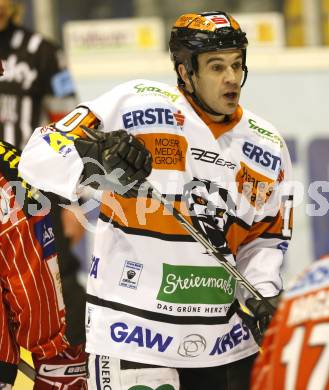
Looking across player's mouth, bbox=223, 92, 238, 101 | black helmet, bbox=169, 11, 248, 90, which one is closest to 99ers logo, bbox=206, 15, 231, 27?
black helmet, bbox=169, 11, 248, 90

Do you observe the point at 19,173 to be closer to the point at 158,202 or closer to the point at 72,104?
the point at 158,202

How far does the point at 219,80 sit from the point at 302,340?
4.73 ft

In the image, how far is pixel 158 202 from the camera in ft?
10.4

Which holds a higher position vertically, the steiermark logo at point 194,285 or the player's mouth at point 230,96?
the player's mouth at point 230,96

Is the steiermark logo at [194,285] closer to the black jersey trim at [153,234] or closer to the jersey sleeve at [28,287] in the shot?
the black jersey trim at [153,234]

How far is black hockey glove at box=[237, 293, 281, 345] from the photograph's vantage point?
3.22m

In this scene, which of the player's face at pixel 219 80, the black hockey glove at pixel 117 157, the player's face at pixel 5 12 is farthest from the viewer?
the player's face at pixel 5 12

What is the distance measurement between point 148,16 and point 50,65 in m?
0.91

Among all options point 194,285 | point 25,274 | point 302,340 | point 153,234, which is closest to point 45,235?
point 25,274

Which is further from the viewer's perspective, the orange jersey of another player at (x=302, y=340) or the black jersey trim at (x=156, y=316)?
the black jersey trim at (x=156, y=316)

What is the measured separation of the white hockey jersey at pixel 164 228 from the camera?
124 inches

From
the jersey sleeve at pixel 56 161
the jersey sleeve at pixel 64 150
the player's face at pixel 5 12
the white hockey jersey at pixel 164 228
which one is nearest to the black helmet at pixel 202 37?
the white hockey jersey at pixel 164 228

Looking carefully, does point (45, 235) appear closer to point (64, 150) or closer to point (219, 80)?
point (64, 150)

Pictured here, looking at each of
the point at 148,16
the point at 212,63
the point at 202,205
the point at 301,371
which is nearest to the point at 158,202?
the point at 202,205
